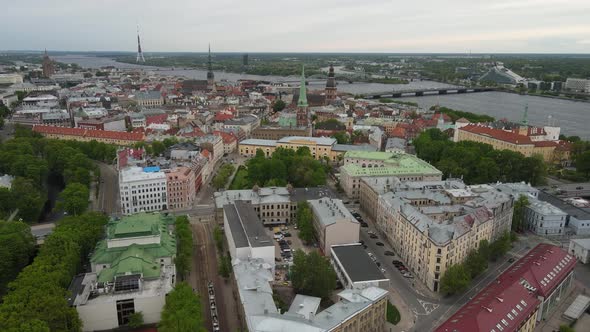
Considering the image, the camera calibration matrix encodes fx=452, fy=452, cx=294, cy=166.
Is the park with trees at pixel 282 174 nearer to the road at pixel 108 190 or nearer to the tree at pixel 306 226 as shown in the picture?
the tree at pixel 306 226

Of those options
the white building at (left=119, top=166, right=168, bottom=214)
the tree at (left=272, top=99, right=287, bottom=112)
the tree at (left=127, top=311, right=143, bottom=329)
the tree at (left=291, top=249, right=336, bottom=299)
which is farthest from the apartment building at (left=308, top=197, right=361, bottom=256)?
the tree at (left=272, top=99, right=287, bottom=112)

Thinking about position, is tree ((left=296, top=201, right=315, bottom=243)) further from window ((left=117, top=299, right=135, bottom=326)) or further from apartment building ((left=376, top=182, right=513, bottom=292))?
window ((left=117, top=299, right=135, bottom=326))

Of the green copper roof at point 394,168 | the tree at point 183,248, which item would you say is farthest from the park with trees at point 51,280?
the green copper roof at point 394,168

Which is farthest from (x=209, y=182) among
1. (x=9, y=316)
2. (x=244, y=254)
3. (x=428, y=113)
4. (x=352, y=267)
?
(x=428, y=113)

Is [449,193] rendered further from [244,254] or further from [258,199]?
[244,254]

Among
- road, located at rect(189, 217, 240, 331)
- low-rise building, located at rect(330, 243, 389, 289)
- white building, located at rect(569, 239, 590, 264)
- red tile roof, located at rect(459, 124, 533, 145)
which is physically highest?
red tile roof, located at rect(459, 124, 533, 145)
